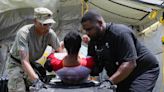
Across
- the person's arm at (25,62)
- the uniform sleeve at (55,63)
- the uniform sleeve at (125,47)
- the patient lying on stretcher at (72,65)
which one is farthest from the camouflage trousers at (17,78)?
the uniform sleeve at (125,47)

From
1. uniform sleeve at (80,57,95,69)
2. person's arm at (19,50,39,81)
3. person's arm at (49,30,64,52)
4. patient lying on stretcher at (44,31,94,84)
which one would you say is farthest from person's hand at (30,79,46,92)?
person's arm at (49,30,64,52)

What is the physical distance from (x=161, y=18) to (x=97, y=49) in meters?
2.67

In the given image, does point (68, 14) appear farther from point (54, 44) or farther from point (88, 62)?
point (88, 62)

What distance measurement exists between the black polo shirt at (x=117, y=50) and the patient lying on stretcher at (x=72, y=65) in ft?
0.70

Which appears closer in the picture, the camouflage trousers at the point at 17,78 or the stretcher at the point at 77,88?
the stretcher at the point at 77,88

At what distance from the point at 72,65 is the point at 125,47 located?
496 mm

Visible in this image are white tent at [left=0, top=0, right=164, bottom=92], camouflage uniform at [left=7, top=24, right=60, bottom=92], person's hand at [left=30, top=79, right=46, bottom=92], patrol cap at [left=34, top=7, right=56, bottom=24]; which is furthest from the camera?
white tent at [left=0, top=0, right=164, bottom=92]

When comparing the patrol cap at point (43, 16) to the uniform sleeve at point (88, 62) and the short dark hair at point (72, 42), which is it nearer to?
the uniform sleeve at point (88, 62)

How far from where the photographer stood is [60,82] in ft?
12.0

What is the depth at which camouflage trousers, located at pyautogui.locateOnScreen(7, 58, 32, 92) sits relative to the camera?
16.3ft

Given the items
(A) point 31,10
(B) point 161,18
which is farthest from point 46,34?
(A) point 31,10

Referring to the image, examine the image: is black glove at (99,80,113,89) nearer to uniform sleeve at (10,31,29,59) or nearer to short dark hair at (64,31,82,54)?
short dark hair at (64,31,82,54)

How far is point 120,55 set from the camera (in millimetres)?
Result: 3783

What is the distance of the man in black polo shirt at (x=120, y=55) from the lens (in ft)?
12.1
